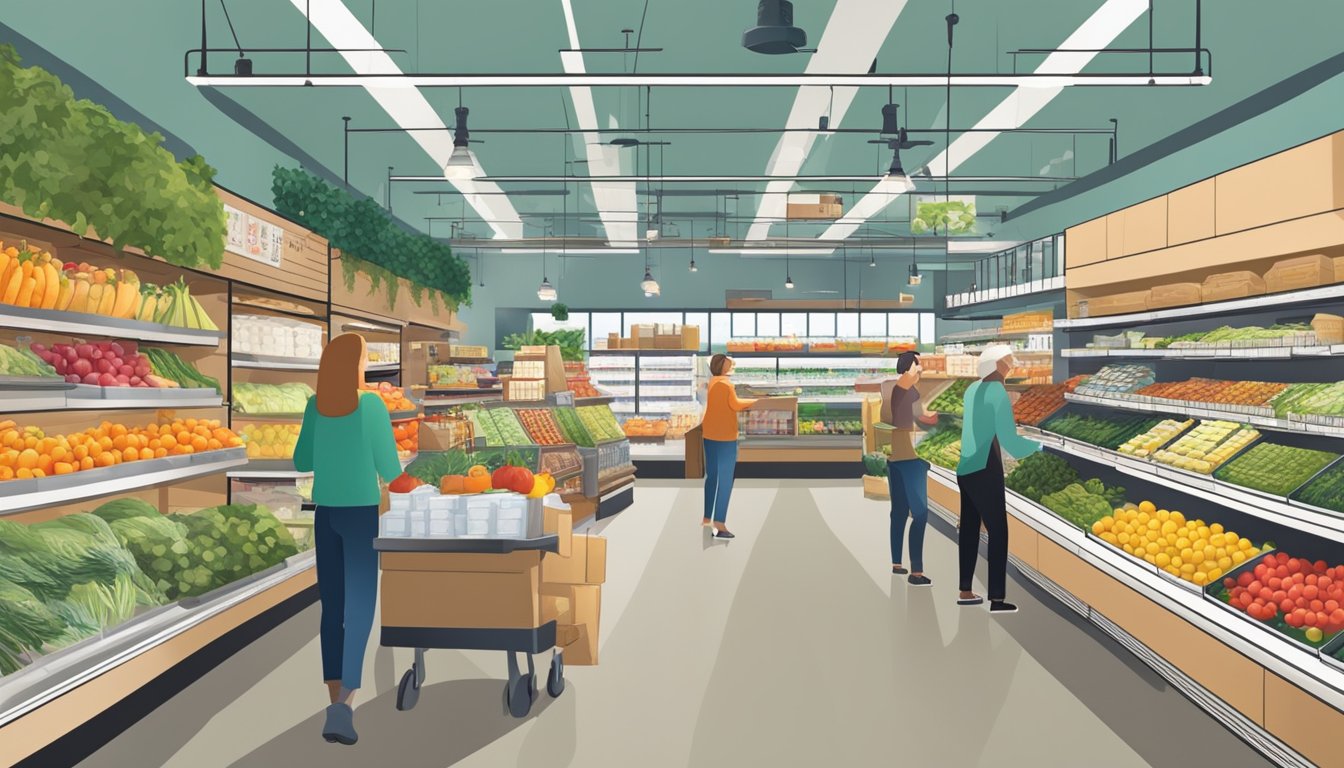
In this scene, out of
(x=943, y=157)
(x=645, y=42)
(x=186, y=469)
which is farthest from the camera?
(x=943, y=157)

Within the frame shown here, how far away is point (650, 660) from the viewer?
4.53m

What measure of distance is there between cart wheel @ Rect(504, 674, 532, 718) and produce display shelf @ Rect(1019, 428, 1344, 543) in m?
3.28

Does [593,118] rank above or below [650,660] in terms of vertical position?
above

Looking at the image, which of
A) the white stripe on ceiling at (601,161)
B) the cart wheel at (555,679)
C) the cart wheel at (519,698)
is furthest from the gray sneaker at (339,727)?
the white stripe on ceiling at (601,161)

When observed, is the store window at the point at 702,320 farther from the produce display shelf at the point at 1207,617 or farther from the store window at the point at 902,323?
the produce display shelf at the point at 1207,617

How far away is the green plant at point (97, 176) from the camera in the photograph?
3.63 metres

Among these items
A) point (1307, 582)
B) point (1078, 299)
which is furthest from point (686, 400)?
point (1307, 582)

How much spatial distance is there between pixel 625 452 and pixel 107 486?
20.5 feet

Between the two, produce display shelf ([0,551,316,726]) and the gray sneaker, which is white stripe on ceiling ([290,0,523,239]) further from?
the gray sneaker

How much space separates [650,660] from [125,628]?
234cm

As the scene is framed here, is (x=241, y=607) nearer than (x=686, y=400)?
Yes

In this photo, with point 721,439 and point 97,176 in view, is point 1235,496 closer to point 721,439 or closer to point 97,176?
point 721,439

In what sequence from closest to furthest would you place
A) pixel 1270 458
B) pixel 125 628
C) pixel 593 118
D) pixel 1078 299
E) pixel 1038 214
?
pixel 125 628 < pixel 1270 458 < pixel 1078 299 < pixel 593 118 < pixel 1038 214

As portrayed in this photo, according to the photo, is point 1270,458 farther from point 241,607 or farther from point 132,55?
point 132,55
